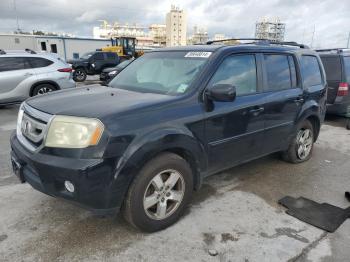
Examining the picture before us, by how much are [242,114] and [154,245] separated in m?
1.72

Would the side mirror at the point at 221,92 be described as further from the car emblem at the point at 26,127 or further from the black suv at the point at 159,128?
the car emblem at the point at 26,127

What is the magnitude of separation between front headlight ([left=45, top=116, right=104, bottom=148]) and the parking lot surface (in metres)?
0.94

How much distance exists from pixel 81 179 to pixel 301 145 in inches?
146

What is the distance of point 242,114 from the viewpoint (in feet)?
11.8

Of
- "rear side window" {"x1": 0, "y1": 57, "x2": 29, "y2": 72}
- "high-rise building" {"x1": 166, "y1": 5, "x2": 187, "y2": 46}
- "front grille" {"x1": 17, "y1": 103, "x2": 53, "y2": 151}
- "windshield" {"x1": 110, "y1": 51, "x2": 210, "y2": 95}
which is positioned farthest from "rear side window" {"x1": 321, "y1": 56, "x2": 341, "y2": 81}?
"high-rise building" {"x1": 166, "y1": 5, "x2": 187, "y2": 46}

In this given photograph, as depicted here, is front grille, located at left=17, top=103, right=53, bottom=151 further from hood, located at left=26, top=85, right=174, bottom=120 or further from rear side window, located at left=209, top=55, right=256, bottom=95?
rear side window, located at left=209, top=55, right=256, bottom=95

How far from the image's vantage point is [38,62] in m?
9.17

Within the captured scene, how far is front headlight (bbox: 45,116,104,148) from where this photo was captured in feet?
8.24

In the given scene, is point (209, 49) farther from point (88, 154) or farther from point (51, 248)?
point (51, 248)

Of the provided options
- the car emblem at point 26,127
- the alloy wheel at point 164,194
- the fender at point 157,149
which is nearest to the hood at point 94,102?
the car emblem at point 26,127

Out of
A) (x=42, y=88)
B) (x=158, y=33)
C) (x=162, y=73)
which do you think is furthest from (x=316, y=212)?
(x=158, y=33)

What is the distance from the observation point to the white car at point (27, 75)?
28.2 ft

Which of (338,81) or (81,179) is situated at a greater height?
(338,81)

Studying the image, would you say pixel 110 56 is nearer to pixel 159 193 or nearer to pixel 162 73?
pixel 162 73
